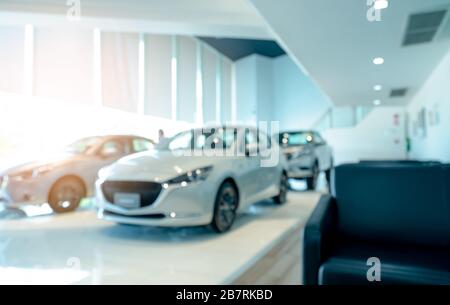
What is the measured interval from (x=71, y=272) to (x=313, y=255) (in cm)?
136

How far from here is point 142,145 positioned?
7.40 ft

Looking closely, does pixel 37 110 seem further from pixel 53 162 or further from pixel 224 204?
pixel 224 204

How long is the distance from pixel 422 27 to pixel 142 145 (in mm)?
2833

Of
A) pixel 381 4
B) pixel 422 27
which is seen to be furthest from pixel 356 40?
pixel 381 4

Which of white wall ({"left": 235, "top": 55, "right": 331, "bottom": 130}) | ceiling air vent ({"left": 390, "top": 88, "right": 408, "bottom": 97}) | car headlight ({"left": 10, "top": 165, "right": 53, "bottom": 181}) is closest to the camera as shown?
car headlight ({"left": 10, "top": 165, "right": 53, "bottom": 181})

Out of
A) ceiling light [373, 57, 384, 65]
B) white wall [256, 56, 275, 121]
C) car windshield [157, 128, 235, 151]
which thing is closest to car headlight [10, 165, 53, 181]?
car windshield [157, 128, 235, 151]

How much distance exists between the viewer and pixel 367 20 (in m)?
2.60

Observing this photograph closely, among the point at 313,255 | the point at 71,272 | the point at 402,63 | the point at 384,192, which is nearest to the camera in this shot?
the point at 313,255

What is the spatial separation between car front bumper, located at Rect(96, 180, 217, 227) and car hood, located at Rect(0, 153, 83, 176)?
32cm

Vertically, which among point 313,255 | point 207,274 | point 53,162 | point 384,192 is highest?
point 53,162

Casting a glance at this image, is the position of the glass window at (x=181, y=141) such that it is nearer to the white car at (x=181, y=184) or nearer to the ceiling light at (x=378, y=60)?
the white car at (x=181, y=184)

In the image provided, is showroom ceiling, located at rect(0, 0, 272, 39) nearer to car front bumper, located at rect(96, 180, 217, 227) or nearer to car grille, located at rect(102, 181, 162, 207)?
car grille, located at rect(102, 181, 162, 207)

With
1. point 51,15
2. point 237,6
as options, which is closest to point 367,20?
point 237,6

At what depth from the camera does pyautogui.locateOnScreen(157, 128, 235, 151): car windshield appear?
2.52 metres
